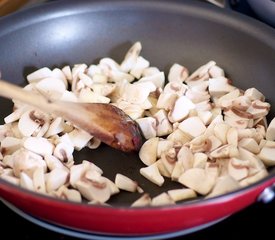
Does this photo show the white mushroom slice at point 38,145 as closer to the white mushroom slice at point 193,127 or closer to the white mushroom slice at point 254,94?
the white mushroom slice at point 193,127

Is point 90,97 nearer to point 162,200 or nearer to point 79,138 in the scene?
point 79,138

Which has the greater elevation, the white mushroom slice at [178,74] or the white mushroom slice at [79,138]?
the white mushroom slice at [178,74]

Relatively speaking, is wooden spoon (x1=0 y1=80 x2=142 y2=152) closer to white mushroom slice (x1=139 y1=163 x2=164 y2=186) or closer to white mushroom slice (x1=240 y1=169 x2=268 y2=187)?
white mushroom slice (x1=139 y1=163 x2=164 y2=186)

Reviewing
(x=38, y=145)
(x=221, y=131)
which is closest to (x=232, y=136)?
(x=221, y=131)

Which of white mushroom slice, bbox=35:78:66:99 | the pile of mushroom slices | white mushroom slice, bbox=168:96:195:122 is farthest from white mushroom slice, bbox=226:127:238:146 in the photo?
white mushroom slice, bbox=35:78:66:99

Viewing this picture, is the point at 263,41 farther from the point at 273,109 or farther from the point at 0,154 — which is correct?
the point at 0,154

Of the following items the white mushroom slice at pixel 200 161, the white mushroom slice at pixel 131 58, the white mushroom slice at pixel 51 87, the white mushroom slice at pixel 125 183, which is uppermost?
the white mushroom slice at pixel 131 58

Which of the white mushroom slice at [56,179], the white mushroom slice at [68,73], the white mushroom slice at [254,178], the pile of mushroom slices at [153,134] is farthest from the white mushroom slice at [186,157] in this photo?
the white mushroom slice at [68,73]

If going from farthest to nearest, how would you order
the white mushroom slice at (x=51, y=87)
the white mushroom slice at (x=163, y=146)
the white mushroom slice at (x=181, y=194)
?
the white mushroom slice at (x=51, y=87) → the white mushroom slice at (x=163, y=146) → the white mushroom slice at (x=181, y=194)
